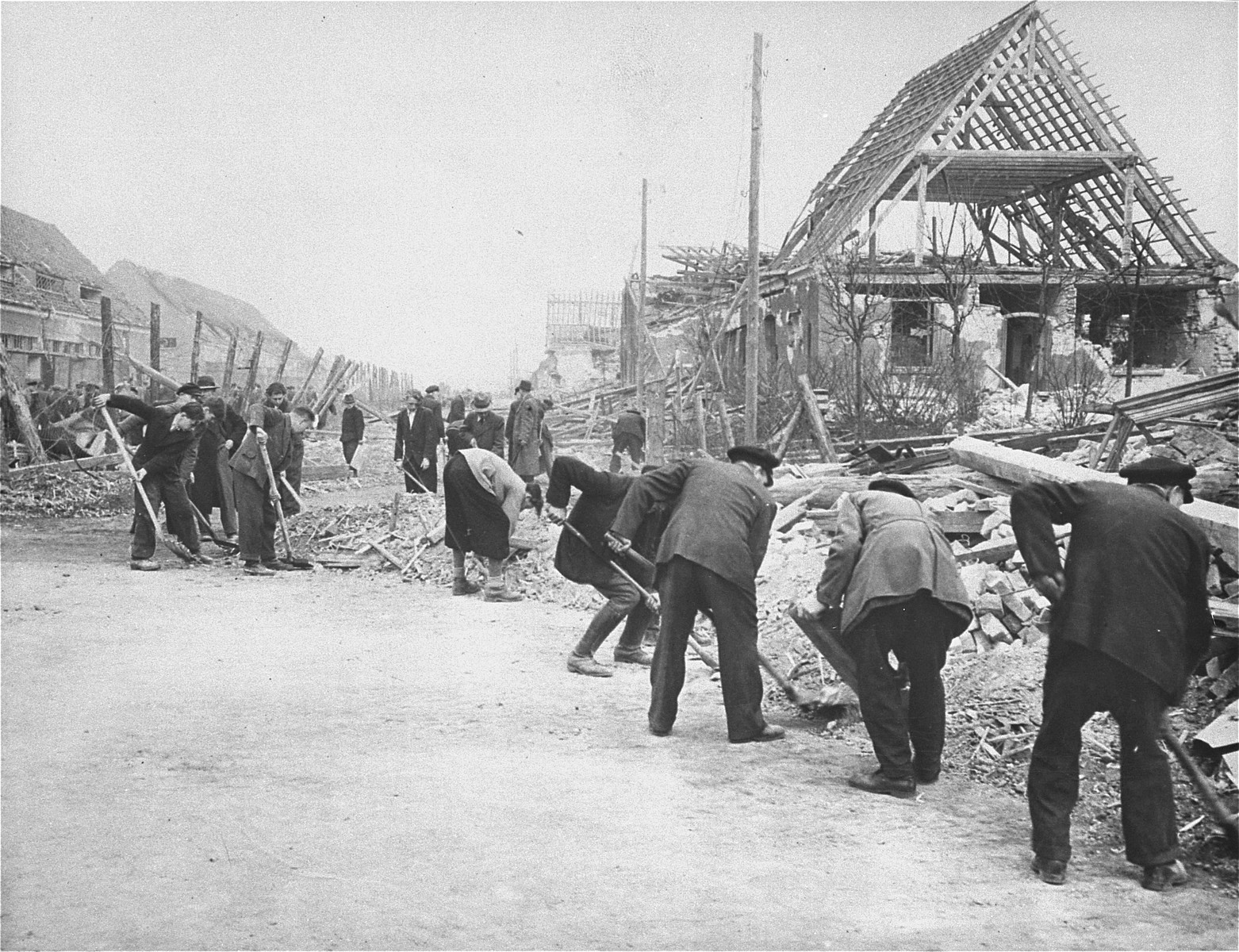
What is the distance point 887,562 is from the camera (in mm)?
4656

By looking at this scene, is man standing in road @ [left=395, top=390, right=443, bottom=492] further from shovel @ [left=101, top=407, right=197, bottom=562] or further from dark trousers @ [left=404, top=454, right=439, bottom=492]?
shovel @ [left=101, top=407, right=197, bottom=562]

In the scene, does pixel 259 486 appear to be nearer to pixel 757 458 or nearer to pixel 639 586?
pixel 639 586

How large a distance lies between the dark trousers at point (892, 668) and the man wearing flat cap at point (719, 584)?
0.73 meters

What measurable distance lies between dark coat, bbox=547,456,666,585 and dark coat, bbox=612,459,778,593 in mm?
870

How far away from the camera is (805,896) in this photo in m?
3.54

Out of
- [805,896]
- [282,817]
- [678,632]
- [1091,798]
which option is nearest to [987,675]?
[1091,798]

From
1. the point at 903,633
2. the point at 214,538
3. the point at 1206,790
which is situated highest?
the point at 903,633

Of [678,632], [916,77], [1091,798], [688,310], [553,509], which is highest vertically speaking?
[916,77]

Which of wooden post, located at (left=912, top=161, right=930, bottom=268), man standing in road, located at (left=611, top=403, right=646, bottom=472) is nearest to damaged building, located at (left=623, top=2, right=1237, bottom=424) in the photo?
wooden post, located at (left=912, top=161, right=930, bottom=268)

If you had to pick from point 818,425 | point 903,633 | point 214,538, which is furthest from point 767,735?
point 818,425

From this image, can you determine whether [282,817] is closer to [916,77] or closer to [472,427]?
[472,427]

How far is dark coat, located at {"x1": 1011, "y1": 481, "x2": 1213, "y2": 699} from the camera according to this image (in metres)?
3.73

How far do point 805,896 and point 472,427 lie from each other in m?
10.1

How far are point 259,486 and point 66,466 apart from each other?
6668mm
